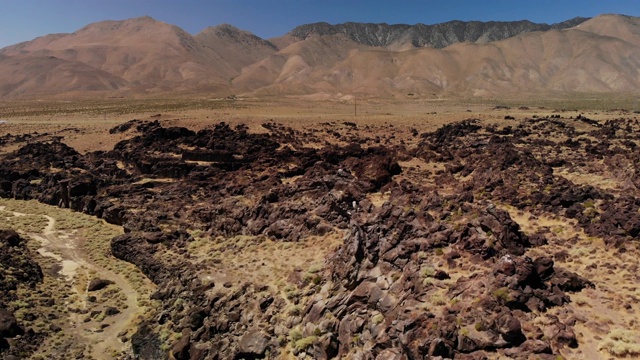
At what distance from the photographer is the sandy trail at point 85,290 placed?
20406mm

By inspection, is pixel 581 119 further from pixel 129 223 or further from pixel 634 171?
pixel 129 223

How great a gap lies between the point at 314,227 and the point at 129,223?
1485 centimetres

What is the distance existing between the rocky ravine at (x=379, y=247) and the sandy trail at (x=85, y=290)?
54.0 inches

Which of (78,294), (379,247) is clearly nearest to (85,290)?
(78,294)

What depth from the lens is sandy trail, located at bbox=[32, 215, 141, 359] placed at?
66.9 ft

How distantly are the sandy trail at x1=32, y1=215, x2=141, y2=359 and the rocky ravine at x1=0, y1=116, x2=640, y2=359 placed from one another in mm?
1371

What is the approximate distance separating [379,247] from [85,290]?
1701 cm

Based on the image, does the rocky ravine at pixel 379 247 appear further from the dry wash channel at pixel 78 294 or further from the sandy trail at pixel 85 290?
the sandy trail at pixel 85 290

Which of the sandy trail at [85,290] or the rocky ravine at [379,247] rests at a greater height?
the rocky ravine at [379,247]

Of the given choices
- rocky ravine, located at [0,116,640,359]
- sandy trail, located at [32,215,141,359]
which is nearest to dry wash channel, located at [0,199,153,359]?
sandy trail, located at [32,215,141,359]

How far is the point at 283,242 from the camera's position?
85.3 feet

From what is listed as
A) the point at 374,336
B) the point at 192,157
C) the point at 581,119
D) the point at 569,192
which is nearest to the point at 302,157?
the point at 192,157

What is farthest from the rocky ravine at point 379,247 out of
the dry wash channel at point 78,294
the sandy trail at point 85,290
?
the sandy trail at point 85,290

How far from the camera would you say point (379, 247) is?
1877cm
